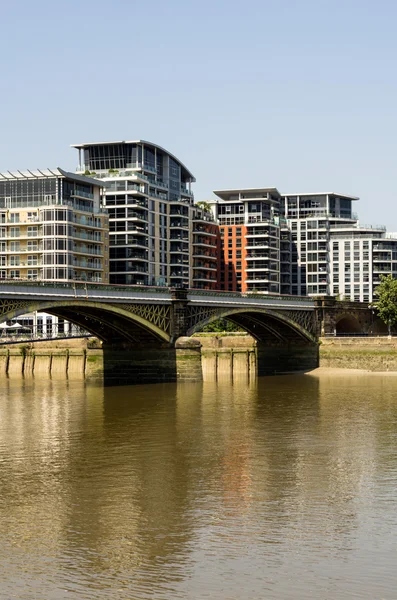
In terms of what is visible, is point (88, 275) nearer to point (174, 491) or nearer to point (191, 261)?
point (191, 261)

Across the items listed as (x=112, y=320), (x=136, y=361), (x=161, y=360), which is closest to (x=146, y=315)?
(x=112, y=320)

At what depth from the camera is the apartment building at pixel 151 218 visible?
16275cm

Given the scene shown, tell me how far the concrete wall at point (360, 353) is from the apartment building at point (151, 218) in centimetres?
4334

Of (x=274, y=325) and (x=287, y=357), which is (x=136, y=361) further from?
(x=287, y=357)

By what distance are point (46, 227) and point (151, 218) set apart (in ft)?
106

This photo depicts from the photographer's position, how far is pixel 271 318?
416 feet

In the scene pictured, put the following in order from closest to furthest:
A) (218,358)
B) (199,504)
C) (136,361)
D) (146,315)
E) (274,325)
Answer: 1. (199,504)
2. (146,315)
3. (136,361)
4. (218,358)
5. (274,325)

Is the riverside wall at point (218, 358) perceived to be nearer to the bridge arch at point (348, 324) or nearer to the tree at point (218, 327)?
the bridge arch at point (348, 324)

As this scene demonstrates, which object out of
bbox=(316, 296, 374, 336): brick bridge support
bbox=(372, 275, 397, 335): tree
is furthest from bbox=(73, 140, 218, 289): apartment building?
bbox=(372, 275, 397, 335): tree

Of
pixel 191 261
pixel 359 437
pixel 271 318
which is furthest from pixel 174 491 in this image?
pixel 191 261

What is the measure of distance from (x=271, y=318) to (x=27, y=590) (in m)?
99.6

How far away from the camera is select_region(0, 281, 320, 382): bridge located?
292 feet

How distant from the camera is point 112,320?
340 feet

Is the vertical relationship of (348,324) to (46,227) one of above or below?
below
